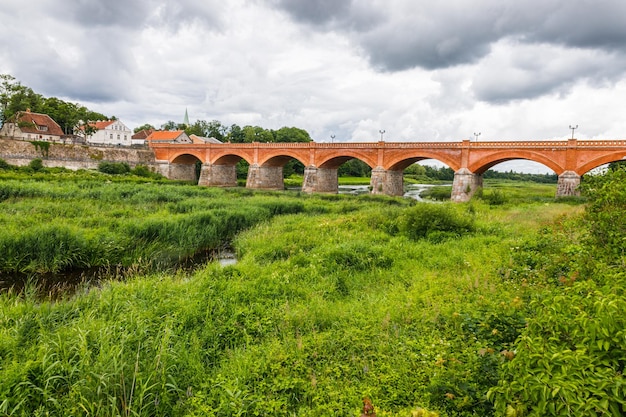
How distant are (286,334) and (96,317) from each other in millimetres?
3834

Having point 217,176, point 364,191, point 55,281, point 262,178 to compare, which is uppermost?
point 217,176

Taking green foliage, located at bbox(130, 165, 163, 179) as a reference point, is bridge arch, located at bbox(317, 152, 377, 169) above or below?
above

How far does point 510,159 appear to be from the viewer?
32.8 meters

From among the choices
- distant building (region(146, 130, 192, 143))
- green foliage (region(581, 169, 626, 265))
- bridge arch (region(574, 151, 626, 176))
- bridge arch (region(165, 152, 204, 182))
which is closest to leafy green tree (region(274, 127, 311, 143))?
distant building (region(146, 130, 192, 143))

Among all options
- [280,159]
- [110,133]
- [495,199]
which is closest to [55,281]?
[495,199]

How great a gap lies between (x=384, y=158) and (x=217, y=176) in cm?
2594

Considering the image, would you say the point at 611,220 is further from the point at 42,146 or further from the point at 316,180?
the point at 42,146

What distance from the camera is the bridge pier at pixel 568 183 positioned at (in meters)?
28.4

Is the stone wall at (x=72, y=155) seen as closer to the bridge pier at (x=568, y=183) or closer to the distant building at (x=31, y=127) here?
the distant building at (x=31, y=127)

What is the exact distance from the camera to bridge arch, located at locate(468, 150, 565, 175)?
98.2 ft

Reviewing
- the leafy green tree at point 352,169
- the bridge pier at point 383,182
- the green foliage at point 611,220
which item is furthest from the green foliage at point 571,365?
the leafy green tree at point 352,169

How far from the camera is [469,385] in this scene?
3926 mm

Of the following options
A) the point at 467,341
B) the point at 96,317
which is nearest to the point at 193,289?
the point at 96,317

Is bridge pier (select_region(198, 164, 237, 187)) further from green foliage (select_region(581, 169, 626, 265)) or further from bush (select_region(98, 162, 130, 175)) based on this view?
green foliage (select_region(581, 169, 626, 265))
